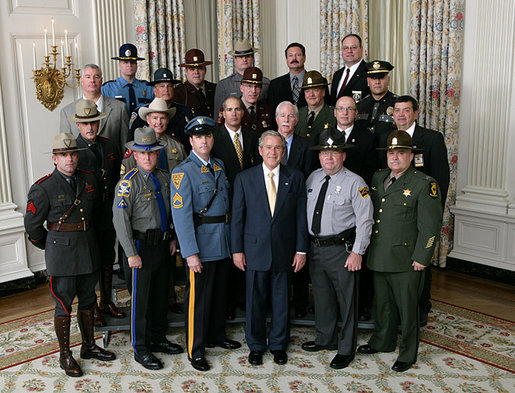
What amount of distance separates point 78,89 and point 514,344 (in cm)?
446

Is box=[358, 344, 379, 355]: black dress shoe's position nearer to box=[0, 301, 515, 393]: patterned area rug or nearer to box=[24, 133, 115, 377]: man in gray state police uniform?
box=[0, 301, 515, 393]: patterned area rug

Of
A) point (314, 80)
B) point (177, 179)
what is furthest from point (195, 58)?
point (177, 179)

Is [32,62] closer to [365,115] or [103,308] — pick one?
A: [103,308]

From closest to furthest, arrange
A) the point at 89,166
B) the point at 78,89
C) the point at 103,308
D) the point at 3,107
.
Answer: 1. the point at 89,166
2. the point at 103,308
3. the point at 3,107
4. the point at 78,89

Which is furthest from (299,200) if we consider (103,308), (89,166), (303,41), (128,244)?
(303,41)

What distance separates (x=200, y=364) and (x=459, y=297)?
8.42 ft

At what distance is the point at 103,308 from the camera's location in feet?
14.8

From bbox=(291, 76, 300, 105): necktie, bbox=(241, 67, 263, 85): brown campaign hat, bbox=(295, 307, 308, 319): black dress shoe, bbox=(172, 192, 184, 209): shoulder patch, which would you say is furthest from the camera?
bbox=(291, 76, 300, 105): necktie

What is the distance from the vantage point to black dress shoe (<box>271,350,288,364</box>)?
3955 mm

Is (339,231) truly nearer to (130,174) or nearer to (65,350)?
(130,174)

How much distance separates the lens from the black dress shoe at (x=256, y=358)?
13.0ft

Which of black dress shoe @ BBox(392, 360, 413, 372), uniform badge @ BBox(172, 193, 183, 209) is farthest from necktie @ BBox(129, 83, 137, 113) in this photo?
black dress shoe @ BBox(392, 360, 413, 372)

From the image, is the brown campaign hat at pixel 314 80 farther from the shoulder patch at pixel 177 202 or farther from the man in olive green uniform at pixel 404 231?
the shoulder patch at pixel 177 202

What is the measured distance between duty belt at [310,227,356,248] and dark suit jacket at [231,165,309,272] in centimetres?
10
